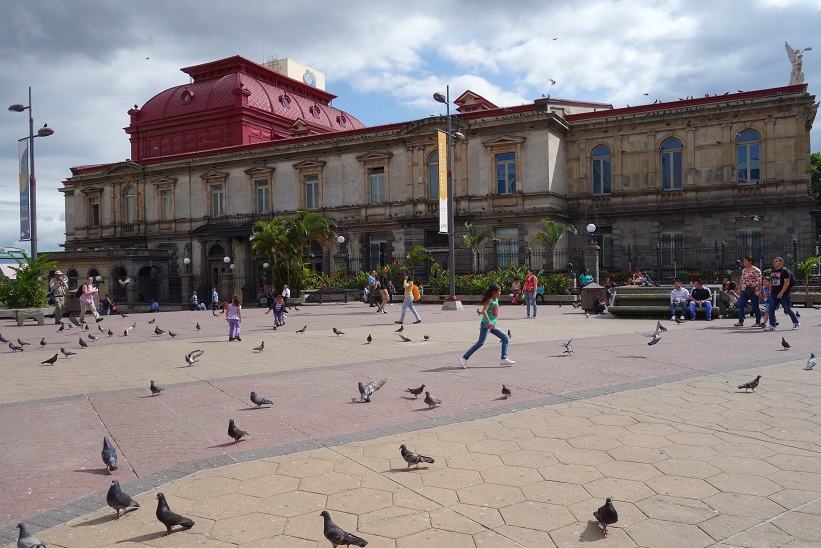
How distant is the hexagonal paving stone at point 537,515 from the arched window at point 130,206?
46314 mm

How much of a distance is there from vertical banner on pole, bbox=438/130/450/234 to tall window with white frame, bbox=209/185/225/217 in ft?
74.6

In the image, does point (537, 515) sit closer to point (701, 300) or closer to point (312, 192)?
point (701, 300)

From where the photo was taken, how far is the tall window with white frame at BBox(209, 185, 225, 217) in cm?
4288

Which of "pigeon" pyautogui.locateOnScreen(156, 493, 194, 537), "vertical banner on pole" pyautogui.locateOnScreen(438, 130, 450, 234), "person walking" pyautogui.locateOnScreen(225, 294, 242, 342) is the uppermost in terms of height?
"vertical banner on pole" pyautogui.locateOnScreen(438, 130, 450, 234)

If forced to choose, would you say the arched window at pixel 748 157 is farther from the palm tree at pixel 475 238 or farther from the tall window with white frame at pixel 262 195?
the tall window with white frame at pixel 262 195

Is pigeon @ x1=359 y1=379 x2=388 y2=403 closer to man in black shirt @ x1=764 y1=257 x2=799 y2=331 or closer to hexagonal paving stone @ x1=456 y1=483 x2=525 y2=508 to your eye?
hexagonal paving stone @ x1=456 y1=483 x2=525 y2=508

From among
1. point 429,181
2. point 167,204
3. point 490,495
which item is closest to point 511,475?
point 490,495

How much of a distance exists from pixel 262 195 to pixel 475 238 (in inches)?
620

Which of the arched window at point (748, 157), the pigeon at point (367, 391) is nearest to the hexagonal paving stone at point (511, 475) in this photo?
the pigeon at point (367, 391)

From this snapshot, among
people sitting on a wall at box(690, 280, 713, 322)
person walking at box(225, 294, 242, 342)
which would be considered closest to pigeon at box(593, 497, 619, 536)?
person walking at box(225, 294, 242, 342)

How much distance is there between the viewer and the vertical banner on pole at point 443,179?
23.7 m

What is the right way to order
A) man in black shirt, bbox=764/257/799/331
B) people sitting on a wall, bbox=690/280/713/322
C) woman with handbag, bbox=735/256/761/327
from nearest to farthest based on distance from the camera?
man in black shirt, bbox=764/257/799/331, woman with handbag, bbox=735/256/761/327, people sitting on a wall, bbox=690/280/713/322

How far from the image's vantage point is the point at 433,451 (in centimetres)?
558

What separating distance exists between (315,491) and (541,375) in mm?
5150
